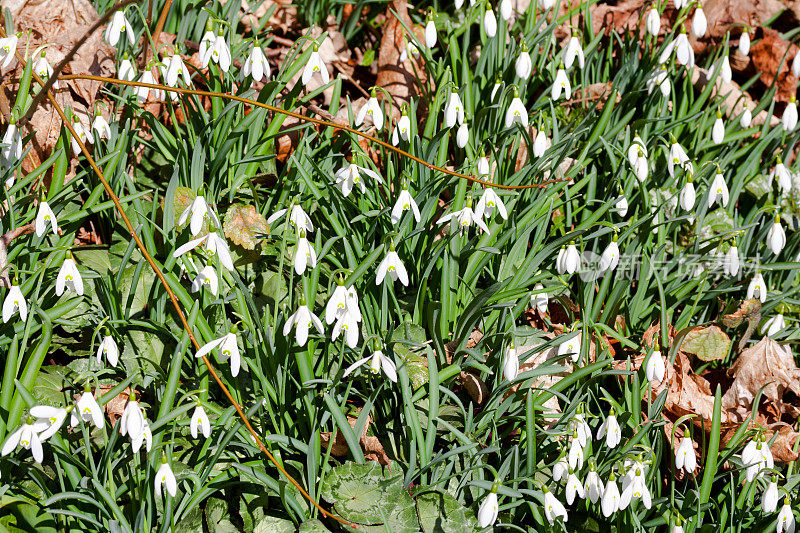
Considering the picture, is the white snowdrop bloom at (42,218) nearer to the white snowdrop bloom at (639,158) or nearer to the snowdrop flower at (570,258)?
the snowdrop flower at (570,258)

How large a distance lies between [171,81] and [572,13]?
191cm

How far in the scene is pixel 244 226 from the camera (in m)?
2.45

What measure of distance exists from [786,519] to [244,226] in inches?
74.5

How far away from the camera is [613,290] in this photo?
2.56 m

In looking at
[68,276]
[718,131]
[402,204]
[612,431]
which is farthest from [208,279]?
[718,131]

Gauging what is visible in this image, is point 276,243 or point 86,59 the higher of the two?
point 86,59

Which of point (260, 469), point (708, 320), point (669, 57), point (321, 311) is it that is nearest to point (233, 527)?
point (260, 469)

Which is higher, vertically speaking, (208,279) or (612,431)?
(208,279)

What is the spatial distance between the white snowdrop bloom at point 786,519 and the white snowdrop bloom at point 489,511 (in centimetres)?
82

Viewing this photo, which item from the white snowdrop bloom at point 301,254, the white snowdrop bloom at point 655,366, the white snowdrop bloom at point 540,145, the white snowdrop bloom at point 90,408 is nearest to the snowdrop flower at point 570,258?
the white snowdrop bloom at point 655,366

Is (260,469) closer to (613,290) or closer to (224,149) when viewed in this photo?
(224,149)

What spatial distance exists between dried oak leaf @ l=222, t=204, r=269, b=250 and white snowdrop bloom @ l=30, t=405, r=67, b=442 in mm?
898

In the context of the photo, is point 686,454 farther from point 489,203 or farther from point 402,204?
point 402,204

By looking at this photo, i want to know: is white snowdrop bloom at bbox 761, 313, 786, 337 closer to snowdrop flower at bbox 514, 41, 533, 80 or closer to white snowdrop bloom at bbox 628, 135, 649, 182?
white snowdrop bloom at bbox 628, 135, 649, 182
